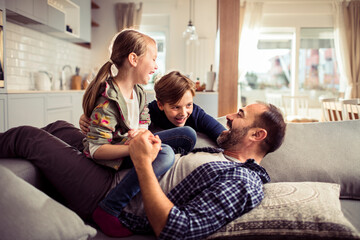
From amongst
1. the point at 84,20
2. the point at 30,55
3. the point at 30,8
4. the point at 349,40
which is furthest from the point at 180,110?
the point at 349,40

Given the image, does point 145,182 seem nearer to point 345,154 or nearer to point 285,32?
point 345,154

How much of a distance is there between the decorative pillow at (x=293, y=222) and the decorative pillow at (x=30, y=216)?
0.45 metres

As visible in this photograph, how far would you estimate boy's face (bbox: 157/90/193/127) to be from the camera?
1716 millimetres

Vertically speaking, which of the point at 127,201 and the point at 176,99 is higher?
the point at 176,99

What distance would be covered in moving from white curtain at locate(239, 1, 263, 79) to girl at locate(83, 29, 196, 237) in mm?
5696

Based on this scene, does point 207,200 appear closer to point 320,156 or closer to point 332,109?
point 320,156

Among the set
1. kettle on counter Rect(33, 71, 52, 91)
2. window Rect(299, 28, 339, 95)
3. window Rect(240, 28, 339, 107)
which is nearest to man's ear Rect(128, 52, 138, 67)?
kettle on counter Rect(33, 71, 52, 91)

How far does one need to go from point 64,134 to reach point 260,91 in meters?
6.37

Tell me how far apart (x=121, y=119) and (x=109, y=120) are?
0.09 m

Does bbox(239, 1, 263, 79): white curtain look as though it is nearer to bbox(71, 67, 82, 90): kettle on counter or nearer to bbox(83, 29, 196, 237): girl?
bbox(71, 67, 82, 90): kettle on counter

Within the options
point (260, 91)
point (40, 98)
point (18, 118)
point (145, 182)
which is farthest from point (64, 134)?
point (260, 91)

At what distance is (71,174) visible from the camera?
122cm

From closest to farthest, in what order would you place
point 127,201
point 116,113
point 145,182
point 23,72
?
point 145,182 < point 127,201 < point 116,113 < point 23,72

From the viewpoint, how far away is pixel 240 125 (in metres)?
1.41
